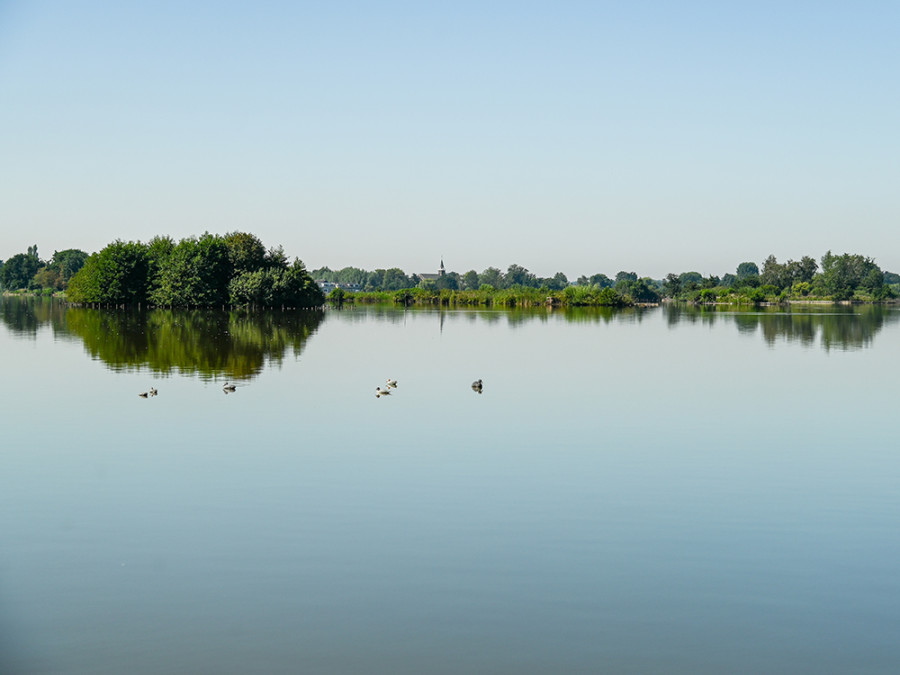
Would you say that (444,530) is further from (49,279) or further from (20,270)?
(20,270)

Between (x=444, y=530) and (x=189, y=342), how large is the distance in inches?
1320

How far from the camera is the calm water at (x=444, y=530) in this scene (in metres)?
8.09

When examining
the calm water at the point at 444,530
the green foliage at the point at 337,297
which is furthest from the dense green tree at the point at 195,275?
the calm water at the point at 444,530

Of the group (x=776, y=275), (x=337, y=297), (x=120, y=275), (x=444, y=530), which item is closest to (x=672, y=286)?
(x=776, y=275)

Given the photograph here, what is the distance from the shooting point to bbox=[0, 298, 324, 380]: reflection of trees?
1239 inches

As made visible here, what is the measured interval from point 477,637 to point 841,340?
50.0 m

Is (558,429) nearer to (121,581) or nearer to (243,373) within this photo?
(121,581)

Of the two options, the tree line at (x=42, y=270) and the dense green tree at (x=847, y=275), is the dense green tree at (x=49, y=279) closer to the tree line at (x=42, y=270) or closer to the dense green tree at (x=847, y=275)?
the tree line at (x=42, y=270)

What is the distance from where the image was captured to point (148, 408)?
21.3 m

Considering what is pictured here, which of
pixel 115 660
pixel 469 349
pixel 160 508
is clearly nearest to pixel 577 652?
pixel 115 660

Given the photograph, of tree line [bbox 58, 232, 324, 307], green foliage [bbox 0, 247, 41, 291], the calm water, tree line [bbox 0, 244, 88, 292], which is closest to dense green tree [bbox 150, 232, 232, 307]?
tree line [bbox 58, 232, 324, 307]

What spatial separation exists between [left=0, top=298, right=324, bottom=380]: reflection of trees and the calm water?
5654 mm

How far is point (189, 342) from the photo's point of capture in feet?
138

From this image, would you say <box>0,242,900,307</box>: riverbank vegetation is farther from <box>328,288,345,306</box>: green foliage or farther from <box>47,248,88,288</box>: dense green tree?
<box>47,248,88,288</box>: dense green tree
